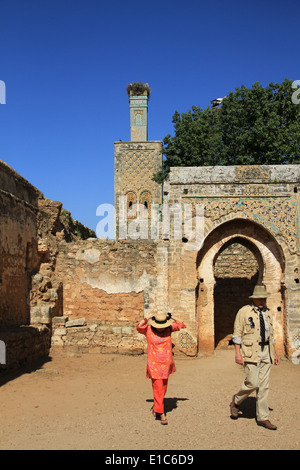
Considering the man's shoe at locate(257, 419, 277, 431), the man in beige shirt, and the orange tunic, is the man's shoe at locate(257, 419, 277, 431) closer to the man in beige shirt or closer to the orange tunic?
the man in beige shirt

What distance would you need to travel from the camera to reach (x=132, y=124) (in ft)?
86.2

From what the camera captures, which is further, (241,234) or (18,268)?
(241,234)

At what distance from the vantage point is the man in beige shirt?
16.3 feet

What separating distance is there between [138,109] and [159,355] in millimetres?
23329

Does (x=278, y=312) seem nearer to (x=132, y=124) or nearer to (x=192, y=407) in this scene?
(x=192, y=407)

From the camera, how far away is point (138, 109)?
2670 cm

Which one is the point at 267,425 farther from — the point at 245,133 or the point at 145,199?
the point at 145,199

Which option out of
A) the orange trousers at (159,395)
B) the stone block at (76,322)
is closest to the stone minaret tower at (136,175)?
the stone block at (76,322)

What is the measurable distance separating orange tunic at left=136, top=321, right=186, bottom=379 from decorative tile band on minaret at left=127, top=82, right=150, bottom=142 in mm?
21593

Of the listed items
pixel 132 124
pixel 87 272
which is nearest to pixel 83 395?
pixel 87 272

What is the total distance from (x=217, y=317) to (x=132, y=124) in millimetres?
16159

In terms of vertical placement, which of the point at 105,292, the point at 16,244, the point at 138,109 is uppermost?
the point at 138,109

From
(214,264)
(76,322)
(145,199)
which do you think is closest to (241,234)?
(214,264)

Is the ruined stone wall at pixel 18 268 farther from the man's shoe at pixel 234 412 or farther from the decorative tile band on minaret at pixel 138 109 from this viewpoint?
the decorative tile band on minaret at pixel 138 109
